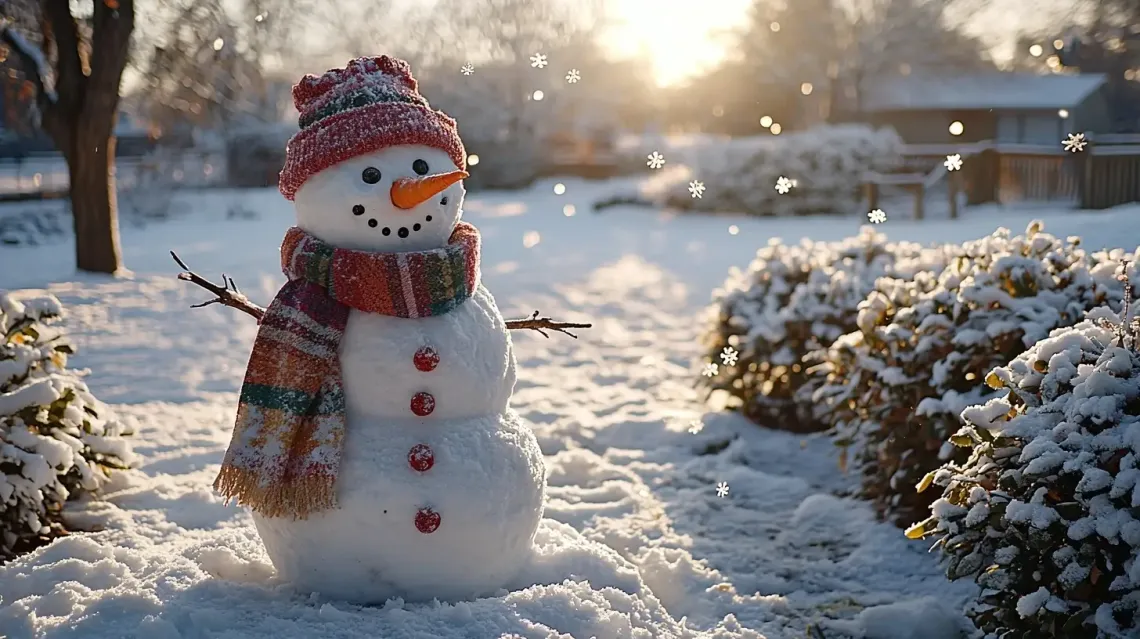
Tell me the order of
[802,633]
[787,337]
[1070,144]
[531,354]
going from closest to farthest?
[802,633], [1070,144], [787,337], [531,354]

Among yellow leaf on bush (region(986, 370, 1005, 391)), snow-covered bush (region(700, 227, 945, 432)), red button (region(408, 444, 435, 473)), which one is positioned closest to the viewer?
red button (region(408, 444, 435, 473))

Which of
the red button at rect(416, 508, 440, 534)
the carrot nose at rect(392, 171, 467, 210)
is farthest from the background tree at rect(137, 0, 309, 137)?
the red button at rect(416, 508, 440, 534)

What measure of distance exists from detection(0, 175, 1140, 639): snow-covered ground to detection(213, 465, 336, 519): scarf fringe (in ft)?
1.06

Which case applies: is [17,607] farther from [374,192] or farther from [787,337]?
[787,337]

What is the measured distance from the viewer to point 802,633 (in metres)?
3.82

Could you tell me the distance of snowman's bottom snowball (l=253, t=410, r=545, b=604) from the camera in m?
3.16

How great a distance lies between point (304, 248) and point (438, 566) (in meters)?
1.14

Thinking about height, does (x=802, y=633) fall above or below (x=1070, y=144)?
→ below

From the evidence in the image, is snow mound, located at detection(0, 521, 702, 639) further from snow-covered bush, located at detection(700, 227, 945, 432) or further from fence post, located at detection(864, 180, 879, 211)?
fence post, located at detection(864, 180, 879, 211)

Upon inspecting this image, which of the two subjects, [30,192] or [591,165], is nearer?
[30,192]

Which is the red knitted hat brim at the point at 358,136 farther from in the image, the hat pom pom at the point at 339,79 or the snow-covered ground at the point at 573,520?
the snow-covered ground at the point at 573,520

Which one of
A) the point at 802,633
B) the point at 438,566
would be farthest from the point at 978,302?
the point at 438,566

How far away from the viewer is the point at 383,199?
3236 mm

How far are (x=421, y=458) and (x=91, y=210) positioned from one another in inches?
359
